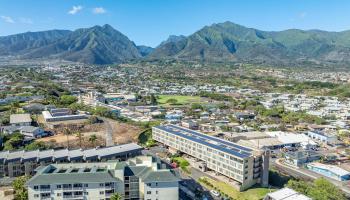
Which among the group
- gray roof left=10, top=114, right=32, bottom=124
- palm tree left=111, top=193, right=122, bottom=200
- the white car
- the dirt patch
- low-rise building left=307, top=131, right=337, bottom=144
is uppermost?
gray roof left=10, top=114, right=32, bottom=124

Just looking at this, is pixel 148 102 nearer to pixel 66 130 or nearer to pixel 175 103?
pixel 175 103

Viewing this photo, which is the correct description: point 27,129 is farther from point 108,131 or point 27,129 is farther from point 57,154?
point 57,154

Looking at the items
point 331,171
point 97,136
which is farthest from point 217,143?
point 97,136

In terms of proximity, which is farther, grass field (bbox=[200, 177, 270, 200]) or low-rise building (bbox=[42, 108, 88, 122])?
low-rise building (bbox=[42, 108, 88, 122])

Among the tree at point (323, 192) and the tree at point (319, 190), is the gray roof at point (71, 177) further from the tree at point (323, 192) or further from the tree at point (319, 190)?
the tree at point (323, 192)

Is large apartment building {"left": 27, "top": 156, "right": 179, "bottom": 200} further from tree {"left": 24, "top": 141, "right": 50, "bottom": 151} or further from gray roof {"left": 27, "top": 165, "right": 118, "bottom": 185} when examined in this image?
tree {"left": 24, "top": 141, "right": 50, "bottom": 151}

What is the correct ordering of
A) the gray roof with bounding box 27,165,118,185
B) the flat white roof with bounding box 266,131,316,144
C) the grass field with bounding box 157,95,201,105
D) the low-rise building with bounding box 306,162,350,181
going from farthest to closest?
the grass field with bounding box 157,95,201,105
the flat white roof with bounding box 266,131,316,144
the low-rise building with bounding box 306,162,350,181
the gray roof with bounding box 27,165,118,185

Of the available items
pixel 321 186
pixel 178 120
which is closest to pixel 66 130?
pixel 178 120

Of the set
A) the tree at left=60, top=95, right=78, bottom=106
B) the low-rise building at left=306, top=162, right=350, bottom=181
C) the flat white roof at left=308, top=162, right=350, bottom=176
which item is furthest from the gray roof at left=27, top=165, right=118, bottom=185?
the tree at left=60, top=95, right=78, bottom=106
